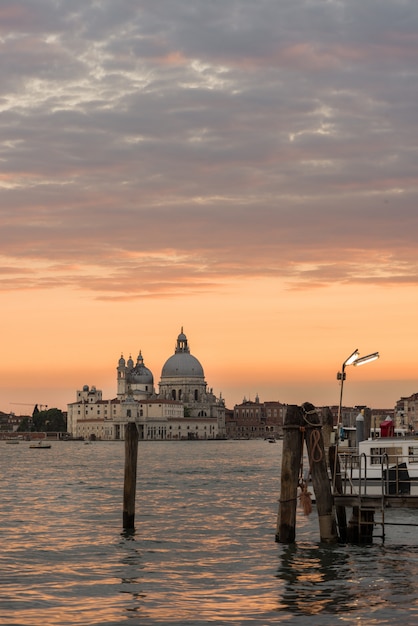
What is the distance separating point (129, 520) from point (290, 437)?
7.66 m

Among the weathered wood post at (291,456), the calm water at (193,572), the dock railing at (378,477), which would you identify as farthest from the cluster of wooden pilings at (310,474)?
the dock railing at (378,477)

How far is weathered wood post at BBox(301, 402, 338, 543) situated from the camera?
864 inches

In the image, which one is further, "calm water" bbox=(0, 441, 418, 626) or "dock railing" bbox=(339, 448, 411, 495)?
"dock railing" bbox=(339, 448, 411, 495)

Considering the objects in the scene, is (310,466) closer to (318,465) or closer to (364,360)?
(318,465)

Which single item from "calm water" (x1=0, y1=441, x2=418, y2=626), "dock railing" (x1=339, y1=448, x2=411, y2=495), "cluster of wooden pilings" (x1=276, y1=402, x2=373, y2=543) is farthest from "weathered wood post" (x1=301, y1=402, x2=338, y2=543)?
"dock railing" (x1=339, y1=448, x2=411, y2=495)

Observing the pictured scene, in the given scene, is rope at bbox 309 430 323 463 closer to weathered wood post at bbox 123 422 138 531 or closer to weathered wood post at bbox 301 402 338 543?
weathered wood post at bbox 301 402 338 543

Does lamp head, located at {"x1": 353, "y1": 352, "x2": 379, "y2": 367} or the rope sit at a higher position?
lamp head, located at {"x1": 353, "y1": 352, "x2": 379, "y2": 367}

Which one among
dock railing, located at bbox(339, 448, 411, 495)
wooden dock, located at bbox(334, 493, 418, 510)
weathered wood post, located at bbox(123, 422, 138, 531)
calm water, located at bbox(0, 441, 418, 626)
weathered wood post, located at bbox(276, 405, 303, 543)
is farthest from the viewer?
dock railing, located at bbox(339, 448, 411, 495)

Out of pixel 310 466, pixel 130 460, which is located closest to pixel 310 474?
pixel 310 466

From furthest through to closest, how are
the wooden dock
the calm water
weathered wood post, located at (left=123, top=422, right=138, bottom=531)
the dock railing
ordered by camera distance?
1. the dock railing
2. weathered wood post, located at (left=123, top=422, right=138, bottom=531)
3. the wooden dock
4. the calm water

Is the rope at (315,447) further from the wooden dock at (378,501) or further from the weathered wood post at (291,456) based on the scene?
the wooden dock at (378,501)

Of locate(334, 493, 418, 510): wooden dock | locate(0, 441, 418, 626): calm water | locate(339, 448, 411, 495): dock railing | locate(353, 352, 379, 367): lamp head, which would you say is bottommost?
locate(0, 441, 418, 626): calm water

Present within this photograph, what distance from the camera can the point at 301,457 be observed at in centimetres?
2216

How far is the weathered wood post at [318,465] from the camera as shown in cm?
2194
